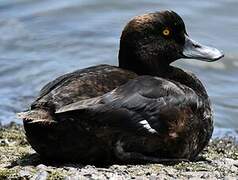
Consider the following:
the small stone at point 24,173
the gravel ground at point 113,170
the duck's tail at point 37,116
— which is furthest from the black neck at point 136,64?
the small stone at point 24,173

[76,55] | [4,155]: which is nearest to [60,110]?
[4,155]

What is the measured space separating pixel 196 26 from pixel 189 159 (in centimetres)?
788

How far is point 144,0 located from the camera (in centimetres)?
1688

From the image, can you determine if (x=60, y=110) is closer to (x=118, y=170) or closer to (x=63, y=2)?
(x=118, y=170)

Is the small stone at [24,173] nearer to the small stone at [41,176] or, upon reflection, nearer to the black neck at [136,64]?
the small stone at [41,176]

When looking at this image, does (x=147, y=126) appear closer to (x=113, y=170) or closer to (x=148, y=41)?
(x=113, y=170)

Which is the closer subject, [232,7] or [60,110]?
[60,110]

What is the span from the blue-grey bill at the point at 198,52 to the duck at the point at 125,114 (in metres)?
0.48

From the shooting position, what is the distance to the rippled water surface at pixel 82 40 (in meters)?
12.7

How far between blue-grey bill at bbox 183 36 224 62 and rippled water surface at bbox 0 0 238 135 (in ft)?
10.6

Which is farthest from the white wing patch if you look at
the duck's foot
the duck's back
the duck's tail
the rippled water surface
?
the rippled water surface

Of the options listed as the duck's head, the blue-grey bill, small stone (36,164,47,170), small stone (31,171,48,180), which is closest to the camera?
small stone (31,171,48,180)

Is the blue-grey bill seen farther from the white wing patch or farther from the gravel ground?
the white wing patch

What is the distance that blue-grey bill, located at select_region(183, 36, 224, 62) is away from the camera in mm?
8328
